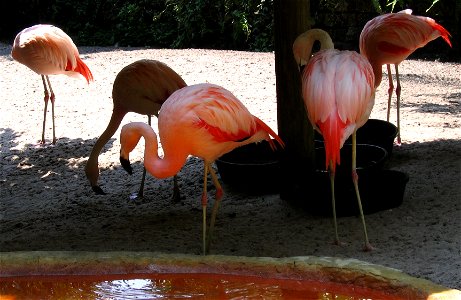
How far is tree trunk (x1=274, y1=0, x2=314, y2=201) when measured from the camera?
5.02 m

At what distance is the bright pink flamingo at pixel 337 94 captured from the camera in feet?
13.0

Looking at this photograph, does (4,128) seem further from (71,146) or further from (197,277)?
(197,277)

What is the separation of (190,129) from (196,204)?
4.86 ft

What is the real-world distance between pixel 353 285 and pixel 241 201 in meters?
2.23

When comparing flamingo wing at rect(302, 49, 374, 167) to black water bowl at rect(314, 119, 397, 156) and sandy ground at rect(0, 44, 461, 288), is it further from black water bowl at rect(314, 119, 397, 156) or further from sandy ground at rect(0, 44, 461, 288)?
black water bowl at rect(314, 119, 397, 156)

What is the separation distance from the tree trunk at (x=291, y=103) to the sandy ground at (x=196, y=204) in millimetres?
248

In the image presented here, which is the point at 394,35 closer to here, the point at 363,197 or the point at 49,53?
the point at 363,197

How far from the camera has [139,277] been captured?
338cm

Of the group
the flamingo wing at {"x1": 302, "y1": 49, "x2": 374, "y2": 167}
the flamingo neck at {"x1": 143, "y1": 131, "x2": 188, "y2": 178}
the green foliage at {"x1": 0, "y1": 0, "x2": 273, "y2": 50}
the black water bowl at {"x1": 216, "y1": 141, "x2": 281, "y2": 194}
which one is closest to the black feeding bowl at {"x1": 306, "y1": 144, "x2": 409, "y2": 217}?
the black water bowl at {"x1": 216, "y1": 141, "x2": 281, "y2": 194}

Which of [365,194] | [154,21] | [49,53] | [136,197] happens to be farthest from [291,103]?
[154,21]

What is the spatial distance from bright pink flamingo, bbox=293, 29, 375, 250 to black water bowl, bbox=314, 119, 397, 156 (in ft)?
5.10

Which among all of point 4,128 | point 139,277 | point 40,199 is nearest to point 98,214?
point 40,199

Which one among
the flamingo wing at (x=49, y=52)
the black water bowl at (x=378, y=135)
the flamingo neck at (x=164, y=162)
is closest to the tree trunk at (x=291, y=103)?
the black water bowl at (x=378, y=135)

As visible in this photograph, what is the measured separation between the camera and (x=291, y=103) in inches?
202
